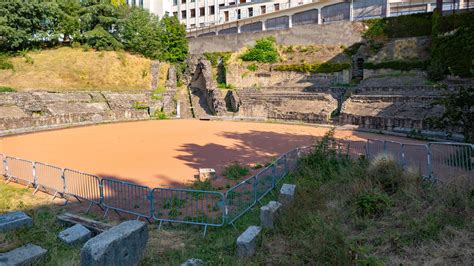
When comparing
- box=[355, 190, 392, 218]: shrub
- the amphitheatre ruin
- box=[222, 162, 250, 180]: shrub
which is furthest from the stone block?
box=[355, 190, 392, 218]: shrub

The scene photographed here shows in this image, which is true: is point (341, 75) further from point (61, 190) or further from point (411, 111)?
point (61, 190)

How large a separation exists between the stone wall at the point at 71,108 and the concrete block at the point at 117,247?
69.3ft

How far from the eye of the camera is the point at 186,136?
2025cm

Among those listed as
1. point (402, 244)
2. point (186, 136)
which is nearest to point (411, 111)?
point (186, 136)

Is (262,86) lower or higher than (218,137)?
higher

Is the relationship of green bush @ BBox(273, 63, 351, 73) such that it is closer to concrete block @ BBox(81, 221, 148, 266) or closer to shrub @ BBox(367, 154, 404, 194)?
shrub @ BBox(367, 154, 404, 194)

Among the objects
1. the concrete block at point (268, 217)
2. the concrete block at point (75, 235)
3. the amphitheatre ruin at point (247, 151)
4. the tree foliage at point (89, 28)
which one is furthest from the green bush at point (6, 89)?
the concrete block at point (268, 217)

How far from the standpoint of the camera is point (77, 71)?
33750mm

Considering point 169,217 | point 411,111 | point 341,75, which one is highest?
point 341,75

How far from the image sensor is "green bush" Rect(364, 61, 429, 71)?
2791cm

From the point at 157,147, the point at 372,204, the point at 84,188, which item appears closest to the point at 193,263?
the point at 372,204

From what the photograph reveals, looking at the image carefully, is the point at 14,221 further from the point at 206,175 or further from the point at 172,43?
the point at 172,43

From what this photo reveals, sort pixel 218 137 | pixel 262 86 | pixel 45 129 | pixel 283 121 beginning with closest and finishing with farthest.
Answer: pixel 218 137
pixel 45 129
pixel 283 121
pixel 262 86

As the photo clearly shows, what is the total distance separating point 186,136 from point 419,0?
31.7m
